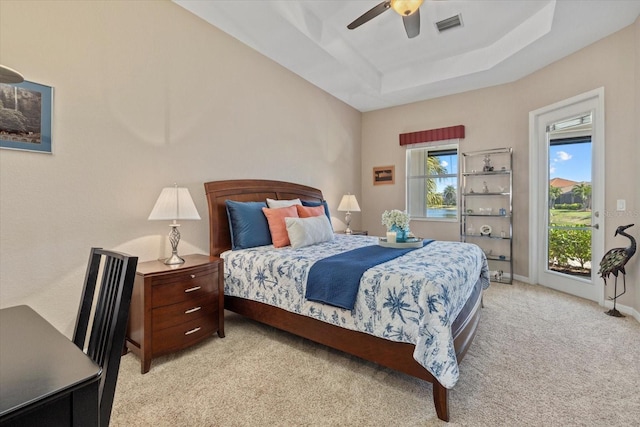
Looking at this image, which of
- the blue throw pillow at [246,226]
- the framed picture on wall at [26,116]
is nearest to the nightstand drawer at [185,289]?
the blue throw pillow at [246,226]

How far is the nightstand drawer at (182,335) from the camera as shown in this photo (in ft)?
6.99

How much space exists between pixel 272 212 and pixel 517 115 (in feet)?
12.9

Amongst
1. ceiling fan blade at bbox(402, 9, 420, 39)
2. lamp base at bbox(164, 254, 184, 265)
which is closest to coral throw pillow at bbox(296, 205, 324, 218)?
lamp base at bbox(164, 254, 184, 265)

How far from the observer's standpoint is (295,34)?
326 cm

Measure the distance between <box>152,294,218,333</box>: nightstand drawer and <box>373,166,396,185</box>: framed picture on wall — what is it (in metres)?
4.03

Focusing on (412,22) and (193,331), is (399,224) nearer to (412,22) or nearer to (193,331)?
(412,22)

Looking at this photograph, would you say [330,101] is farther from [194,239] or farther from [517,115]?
[194,239]

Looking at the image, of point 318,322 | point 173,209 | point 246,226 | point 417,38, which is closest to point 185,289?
point 173,209

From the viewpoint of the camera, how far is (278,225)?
3.10 m

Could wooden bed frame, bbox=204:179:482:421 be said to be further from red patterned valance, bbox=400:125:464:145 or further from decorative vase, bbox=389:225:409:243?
red patterned valance, bbox=400:125:464:145

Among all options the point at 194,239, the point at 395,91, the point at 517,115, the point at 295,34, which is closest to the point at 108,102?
the point at 194,239

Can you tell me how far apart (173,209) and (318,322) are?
57.2 inches

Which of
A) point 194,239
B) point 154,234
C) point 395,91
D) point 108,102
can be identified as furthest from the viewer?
point 395,91

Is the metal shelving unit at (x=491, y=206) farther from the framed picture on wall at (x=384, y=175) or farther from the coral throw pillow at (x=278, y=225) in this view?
the coral throw pillow at (x=278, y=225)
